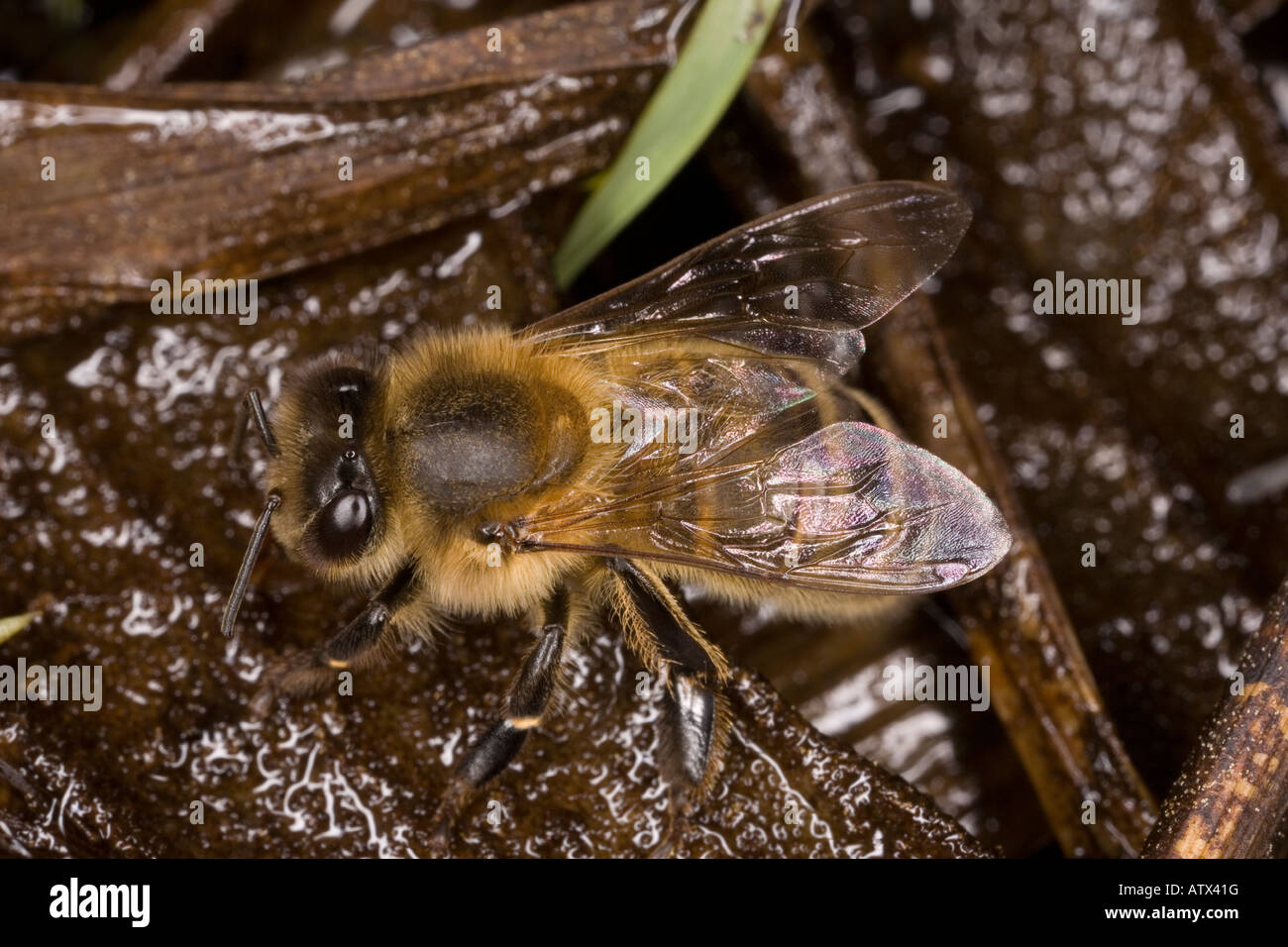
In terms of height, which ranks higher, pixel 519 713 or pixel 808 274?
pixel 808 274

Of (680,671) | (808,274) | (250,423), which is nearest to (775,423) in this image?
(808,274)

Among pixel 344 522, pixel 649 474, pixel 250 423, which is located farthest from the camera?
pixel 250 423

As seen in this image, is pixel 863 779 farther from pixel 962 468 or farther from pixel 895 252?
pixel 895 252

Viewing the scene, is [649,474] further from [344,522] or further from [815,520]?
[344,522]

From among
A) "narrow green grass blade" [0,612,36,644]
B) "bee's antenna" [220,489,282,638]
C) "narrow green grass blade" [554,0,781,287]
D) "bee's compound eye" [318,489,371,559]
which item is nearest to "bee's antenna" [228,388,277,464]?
"bee's antenna" [220,489,282,638]

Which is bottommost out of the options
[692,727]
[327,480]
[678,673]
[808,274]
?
[692,727]

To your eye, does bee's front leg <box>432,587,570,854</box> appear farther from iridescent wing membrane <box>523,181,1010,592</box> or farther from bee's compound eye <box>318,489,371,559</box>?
bee's compound eye <box>318,489,371,559</box>

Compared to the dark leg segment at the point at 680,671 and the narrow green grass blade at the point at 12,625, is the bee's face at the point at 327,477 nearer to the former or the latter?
the dark leg segment at the point at 680,671
